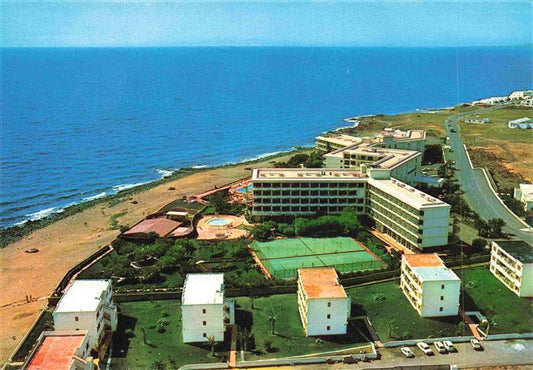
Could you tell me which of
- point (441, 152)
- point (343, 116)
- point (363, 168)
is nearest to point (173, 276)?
point (363, 168)

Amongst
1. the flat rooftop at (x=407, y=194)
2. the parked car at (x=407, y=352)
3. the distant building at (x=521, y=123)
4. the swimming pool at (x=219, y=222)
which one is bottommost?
the parked car at (x=407, y=352)

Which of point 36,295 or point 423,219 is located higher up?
point 423,219

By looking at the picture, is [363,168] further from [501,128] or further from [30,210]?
[501,128]

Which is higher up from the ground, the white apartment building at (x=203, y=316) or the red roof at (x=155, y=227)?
the red roof at (x=155, y=227)

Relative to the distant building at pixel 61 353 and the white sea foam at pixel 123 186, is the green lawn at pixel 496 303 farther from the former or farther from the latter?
the white sea foam at pixel 123 186

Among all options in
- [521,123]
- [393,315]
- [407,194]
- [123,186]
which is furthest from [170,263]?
[521,123]

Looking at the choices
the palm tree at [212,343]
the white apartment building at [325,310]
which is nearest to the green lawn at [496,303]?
the white apartment building at [325,310]

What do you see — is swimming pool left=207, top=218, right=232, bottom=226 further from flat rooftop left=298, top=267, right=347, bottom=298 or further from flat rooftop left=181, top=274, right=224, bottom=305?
flat rooftop left=298, top=267, right=347, bottom=298
